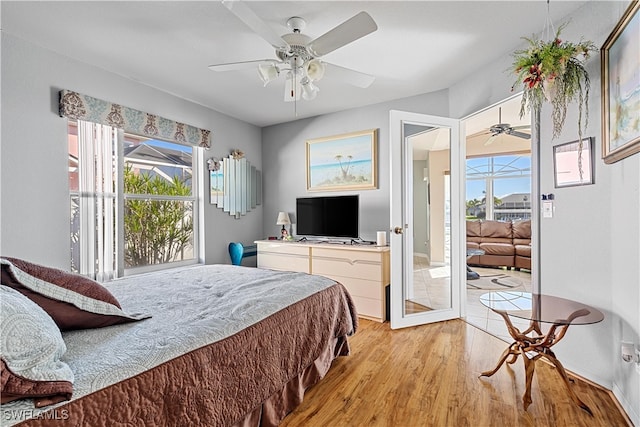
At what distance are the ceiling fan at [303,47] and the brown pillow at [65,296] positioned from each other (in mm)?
1484

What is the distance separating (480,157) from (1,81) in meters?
7.54

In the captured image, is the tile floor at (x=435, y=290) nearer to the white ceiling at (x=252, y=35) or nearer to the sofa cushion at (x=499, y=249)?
the white ceiling at (x=252, y=35)

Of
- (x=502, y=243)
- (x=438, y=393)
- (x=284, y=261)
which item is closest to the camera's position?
(x=438, y=393)

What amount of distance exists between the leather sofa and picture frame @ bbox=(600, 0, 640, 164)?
166 inches

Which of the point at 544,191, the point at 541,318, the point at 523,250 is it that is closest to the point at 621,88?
the point at 544,191

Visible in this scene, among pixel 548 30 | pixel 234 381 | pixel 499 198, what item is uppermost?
pixel 548 30

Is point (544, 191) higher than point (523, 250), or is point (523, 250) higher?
point (544, 191)

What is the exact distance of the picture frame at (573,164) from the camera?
2.04m

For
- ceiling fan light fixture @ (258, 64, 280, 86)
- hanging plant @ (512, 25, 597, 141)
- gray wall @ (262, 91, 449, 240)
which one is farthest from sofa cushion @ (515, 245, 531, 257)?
ceiling fan light fixture @ (258, 64, 280, 86)

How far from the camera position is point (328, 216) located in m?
4.10

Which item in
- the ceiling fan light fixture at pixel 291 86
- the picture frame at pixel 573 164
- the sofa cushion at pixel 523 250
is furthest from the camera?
the sofa cushion at pixel 523 250

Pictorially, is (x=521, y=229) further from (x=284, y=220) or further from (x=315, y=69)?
(x=315, y=69)

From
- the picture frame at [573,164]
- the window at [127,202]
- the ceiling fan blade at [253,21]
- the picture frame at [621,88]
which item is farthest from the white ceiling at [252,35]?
the picture frame at [573,164]

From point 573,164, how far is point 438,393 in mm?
1809
